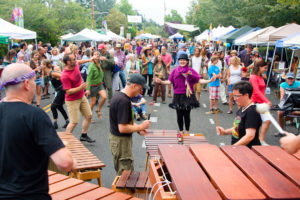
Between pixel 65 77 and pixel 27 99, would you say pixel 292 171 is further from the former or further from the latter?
pixel 65 77

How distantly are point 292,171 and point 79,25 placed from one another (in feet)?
130

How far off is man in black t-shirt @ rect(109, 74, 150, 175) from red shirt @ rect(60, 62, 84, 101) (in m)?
2.50

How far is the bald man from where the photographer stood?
2.17m

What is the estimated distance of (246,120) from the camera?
3955 millimetres

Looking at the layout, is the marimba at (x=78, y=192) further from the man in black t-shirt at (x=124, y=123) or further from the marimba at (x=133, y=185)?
the man in black t-shirt at (x=124, y=123)

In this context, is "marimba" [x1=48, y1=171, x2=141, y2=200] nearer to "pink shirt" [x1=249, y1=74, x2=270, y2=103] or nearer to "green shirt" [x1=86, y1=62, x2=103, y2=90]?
"pink shirt" [x1=249, y1=74, x2=270, y2=103]

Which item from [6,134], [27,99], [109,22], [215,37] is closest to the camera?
[6,134]

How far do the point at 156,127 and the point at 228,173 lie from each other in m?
6.10

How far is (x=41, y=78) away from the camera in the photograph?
440 inches

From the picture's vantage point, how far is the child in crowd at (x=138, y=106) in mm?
8172

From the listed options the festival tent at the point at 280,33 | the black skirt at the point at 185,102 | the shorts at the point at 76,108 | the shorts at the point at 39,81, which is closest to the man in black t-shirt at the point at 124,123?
the shorts at the point at 76,108

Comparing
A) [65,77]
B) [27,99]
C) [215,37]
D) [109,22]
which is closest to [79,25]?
[215,37]

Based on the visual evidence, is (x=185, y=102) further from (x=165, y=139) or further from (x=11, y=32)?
(x=11, y=32)

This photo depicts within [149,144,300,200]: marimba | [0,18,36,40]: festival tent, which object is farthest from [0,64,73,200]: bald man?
A: [0,18,36,40]: festival tent
